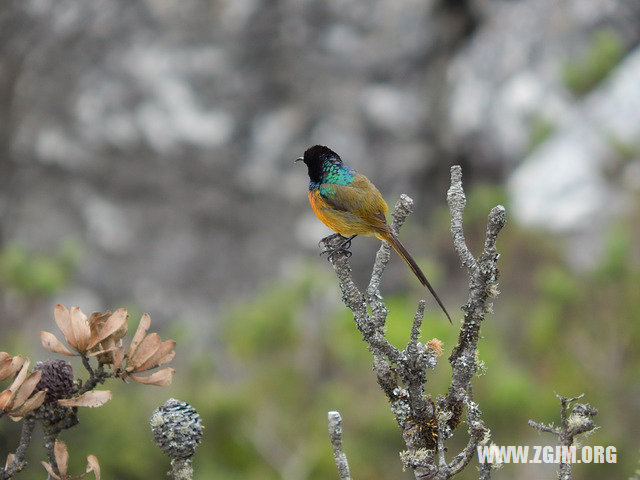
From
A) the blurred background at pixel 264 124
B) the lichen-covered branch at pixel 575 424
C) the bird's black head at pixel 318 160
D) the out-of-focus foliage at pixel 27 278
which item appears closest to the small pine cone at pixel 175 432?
the lichen-covered branch at pixel 575 424

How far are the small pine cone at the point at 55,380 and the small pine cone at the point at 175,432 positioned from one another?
107 mm

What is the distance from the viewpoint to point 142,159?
7.16 metres

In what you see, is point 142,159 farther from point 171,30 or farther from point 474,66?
point 474,66

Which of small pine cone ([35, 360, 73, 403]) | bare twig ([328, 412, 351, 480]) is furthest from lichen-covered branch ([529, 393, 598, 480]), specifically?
small pine cone ([35, 360, 73, 403])

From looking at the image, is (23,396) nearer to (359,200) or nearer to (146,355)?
(146,355)

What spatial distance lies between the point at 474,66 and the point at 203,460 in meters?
4.73

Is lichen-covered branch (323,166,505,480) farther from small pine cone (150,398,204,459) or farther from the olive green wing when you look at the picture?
the olive green wing

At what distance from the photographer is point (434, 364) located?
0.97 metres

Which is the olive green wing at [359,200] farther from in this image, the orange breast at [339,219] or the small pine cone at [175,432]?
the small pine cone at [175,432]

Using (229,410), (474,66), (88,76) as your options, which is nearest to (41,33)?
(88,76)

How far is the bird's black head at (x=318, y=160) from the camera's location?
1.63m

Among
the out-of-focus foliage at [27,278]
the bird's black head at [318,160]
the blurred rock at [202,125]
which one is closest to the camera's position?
the bird's black head at [318,160]

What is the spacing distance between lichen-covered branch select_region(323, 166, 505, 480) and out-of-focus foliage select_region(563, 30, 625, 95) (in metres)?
5.87

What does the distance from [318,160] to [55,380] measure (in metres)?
0.89
